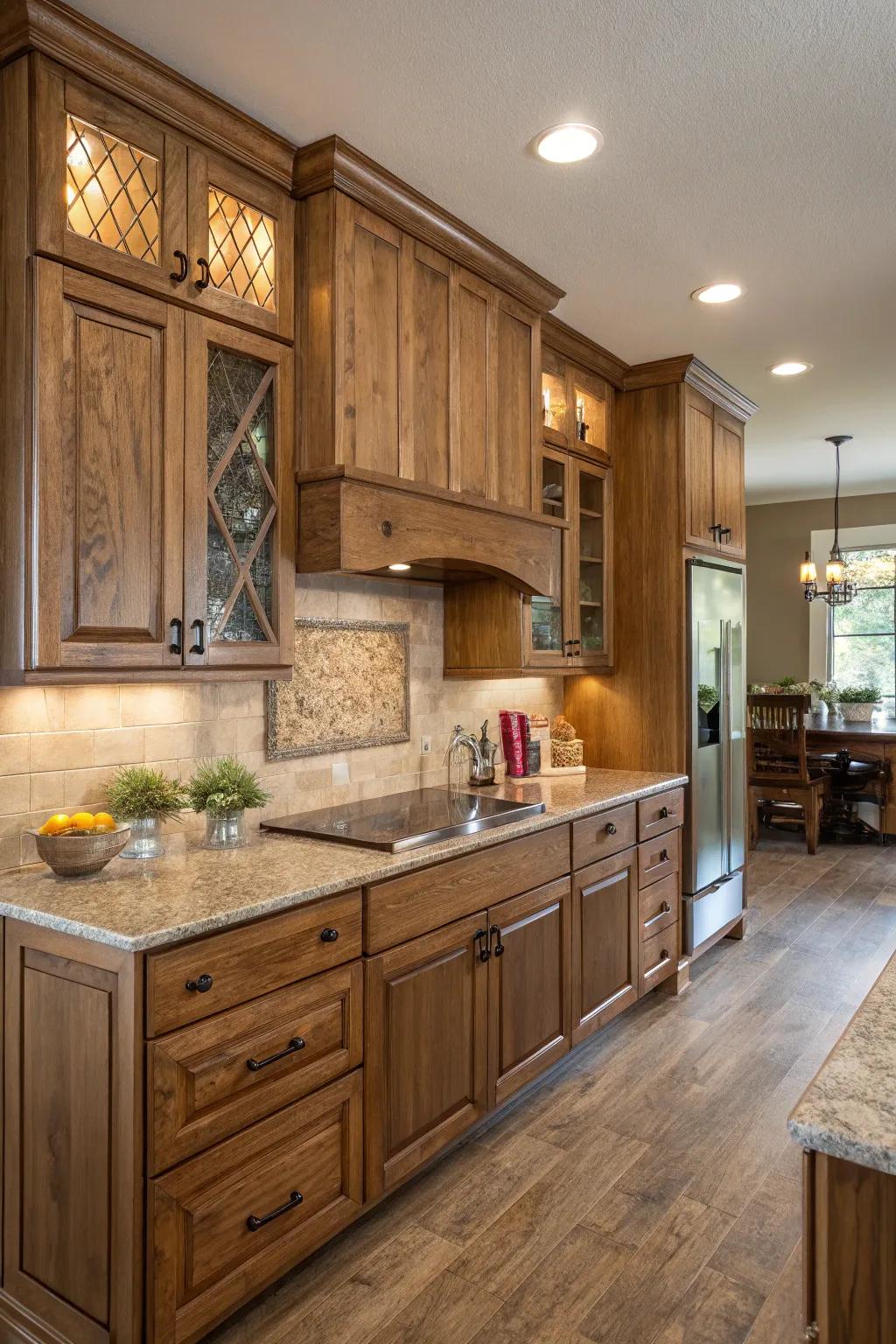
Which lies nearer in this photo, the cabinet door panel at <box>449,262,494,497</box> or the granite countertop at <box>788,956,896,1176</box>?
the granite countertop at <box>788,956,896,1176</box>

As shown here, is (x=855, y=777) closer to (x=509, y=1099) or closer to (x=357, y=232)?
(x=509, y=1099)

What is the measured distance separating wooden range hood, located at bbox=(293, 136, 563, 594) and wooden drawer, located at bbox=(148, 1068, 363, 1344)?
4.43 feet

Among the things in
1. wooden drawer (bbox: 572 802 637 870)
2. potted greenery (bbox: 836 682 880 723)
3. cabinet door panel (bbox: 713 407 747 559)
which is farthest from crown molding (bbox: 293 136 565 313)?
potted greenery (bbox: 836 682 880 723)

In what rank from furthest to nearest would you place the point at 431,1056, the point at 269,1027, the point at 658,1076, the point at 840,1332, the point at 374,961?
1. the point at 658,1076
2. the point at 431,1056
3. the point at 374,961
4. the point at 269,1027
5. the point at 840,1332

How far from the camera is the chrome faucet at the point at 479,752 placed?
3316 mm

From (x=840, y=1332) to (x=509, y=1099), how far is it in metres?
1.86

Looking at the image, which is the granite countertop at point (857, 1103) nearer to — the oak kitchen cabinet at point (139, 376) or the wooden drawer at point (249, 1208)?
the wooden drawer at point (249, 1208)

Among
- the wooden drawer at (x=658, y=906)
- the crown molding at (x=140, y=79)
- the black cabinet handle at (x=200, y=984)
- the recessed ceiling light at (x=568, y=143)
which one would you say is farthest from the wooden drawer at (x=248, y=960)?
the recessed ceiling light at (x=568, y=143)

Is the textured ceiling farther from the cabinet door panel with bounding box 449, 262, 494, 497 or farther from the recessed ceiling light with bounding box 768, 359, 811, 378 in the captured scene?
the recessed ceiling light with bounding box 768, 359, 811, 378

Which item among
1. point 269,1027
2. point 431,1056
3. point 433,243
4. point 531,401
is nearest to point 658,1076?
point 431,1056

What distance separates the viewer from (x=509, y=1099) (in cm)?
276

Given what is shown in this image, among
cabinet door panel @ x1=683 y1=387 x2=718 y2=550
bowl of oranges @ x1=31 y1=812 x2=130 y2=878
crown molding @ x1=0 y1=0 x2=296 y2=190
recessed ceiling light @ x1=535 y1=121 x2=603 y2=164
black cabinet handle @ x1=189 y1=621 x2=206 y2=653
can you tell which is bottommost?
bowl of oranges @ x1=31 y1=812 x2=130 y2=878

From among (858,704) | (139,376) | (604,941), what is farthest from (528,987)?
(858,704)

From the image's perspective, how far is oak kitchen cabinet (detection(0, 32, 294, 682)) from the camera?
72.5 inches
